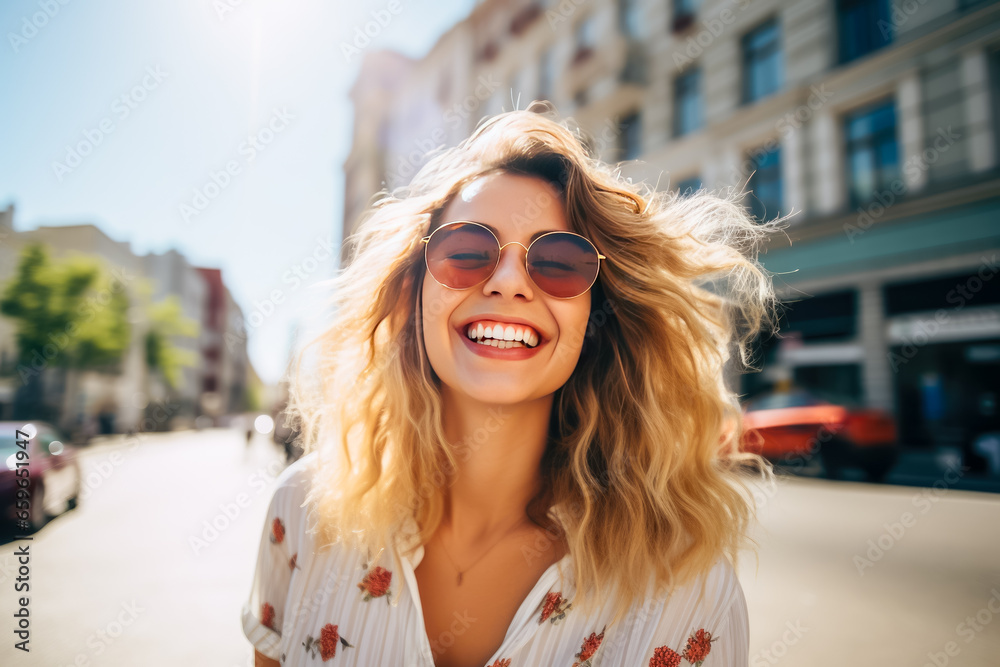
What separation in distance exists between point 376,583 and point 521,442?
0.63 m

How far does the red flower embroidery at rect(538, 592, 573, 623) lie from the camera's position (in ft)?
5.19

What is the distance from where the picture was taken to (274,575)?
180cm

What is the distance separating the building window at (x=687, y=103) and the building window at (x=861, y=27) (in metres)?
4.14

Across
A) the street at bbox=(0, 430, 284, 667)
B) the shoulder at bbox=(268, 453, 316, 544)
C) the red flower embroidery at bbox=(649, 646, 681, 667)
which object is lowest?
the street at bbox=(0, 430, 284, 667)

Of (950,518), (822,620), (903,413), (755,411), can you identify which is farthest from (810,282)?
(822,620)

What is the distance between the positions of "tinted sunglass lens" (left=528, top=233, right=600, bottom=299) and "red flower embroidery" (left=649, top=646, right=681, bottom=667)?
1.02 metres

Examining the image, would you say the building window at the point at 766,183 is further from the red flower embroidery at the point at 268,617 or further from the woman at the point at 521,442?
the red flower embroidery at the point at 268,617

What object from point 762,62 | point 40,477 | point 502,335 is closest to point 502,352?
point 502,335

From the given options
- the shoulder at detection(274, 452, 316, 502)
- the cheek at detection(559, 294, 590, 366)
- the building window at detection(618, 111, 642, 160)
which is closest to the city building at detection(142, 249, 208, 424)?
the building window at detection(618, 111, 642, 160)

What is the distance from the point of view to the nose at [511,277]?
5.72 feet

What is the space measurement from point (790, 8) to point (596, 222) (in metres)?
16.9

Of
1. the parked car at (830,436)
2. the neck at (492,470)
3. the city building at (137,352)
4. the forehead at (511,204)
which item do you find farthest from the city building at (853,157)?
the city building at (137,352)

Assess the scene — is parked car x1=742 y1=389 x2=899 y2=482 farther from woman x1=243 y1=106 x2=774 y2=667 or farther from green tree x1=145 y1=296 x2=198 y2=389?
green tree x1=145 y1=296 x2=198 y2=389

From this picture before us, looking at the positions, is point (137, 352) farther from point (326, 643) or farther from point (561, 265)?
point (561, 265)
